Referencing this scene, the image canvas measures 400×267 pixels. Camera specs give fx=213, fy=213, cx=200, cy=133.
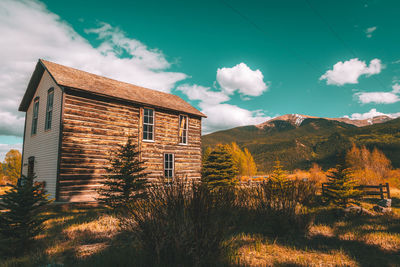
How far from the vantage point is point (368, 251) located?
185 inches

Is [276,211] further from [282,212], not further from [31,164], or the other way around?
[31,164]

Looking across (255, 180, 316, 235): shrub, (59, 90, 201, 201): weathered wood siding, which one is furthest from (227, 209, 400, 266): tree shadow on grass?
(59, 90, 201, 201): weathered wood siding

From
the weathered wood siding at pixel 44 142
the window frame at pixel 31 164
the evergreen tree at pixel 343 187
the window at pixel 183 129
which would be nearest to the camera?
the evergreen tree at pixel 343 187

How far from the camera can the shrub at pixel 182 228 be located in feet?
10.7

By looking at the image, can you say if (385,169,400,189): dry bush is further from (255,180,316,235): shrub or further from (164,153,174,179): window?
(255,180,316,235): shrub

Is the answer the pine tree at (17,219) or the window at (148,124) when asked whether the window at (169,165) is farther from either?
the pine tree at (17,219)

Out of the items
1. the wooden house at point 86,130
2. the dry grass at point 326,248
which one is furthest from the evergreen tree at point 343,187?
the wooden house at point 86,130

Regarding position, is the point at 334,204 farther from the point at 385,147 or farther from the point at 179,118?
the point at 385,147

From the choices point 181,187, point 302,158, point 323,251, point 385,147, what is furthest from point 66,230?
point 302,158

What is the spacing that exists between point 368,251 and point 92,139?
11394 millimetres

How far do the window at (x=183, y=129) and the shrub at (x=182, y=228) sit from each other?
11.5 metres

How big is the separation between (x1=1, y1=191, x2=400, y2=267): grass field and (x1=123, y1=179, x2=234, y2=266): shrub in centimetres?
29

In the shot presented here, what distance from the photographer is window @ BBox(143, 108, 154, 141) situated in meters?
13.5

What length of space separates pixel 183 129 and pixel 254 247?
11438mm
